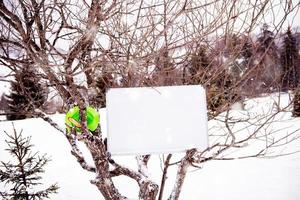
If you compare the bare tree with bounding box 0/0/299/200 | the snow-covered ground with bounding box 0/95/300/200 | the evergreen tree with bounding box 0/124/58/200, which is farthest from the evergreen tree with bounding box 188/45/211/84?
the snow-covered ground with bounding box 0/95/300/200

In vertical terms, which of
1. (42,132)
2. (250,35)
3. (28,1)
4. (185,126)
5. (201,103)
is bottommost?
(42,132)

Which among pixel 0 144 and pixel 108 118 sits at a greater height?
pixel 108 118

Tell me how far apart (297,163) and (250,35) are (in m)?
10.6

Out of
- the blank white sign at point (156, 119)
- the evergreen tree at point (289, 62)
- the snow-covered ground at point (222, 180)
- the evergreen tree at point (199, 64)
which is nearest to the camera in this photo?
the blank white sign at point (156, 119)

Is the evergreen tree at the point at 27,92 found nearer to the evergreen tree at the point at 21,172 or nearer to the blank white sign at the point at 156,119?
the blank white sign at the point at 156,119

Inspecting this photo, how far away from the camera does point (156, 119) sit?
→ 8.39 feet

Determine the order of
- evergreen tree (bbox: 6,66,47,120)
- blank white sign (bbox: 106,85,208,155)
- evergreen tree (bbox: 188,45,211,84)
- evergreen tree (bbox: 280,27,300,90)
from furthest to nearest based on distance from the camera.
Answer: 1. evergreen tree (bbox: 188,45,211,84)
2. evergreen tree (bbox: 280,27,300,90)
3. evergreen tree (bbox: 6,66,47,120)
4. blank white sign (bbox: 106,85,208,155)

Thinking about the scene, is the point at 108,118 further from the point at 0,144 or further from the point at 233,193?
the point at 0,144

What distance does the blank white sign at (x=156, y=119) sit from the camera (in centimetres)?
249

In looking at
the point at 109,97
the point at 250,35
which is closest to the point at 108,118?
the point at 109,97

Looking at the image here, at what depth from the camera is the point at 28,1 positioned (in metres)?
2.90

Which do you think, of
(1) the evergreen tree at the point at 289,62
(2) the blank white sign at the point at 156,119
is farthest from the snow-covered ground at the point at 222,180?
(2) the blank white sign at the point at 156,119

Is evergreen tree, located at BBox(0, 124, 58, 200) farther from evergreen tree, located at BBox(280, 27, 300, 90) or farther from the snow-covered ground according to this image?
evergreen tree, located at BBox(280, 27, 300, 90)

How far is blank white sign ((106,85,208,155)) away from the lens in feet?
8.17
